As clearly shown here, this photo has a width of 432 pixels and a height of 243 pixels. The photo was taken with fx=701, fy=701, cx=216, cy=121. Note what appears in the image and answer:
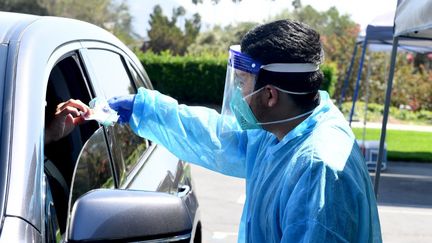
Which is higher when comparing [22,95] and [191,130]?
[22,95]

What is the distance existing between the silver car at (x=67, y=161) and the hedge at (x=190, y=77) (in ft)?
60.8

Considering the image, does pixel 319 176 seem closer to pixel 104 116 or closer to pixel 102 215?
pixel 102 215

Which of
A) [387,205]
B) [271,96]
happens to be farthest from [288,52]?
[387,205]

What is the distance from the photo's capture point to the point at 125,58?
3416mm

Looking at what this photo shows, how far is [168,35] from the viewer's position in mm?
35469

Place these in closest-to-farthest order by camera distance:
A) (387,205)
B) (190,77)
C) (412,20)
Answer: (412,20), (387,205), (190,77)

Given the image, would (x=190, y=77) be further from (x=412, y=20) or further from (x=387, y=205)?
(x=412, y=20)

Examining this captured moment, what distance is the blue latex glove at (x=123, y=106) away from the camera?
2641 millimetres

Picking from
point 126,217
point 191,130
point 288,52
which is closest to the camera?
point 126,217

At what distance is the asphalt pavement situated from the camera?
7.07 metres

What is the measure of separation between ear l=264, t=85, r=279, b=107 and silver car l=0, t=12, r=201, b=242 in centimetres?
44

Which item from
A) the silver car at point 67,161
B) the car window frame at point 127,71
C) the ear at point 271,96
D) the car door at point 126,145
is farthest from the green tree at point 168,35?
the ear at point 271,96

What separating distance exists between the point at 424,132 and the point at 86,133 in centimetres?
1699

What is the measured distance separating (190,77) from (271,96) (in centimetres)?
1977
